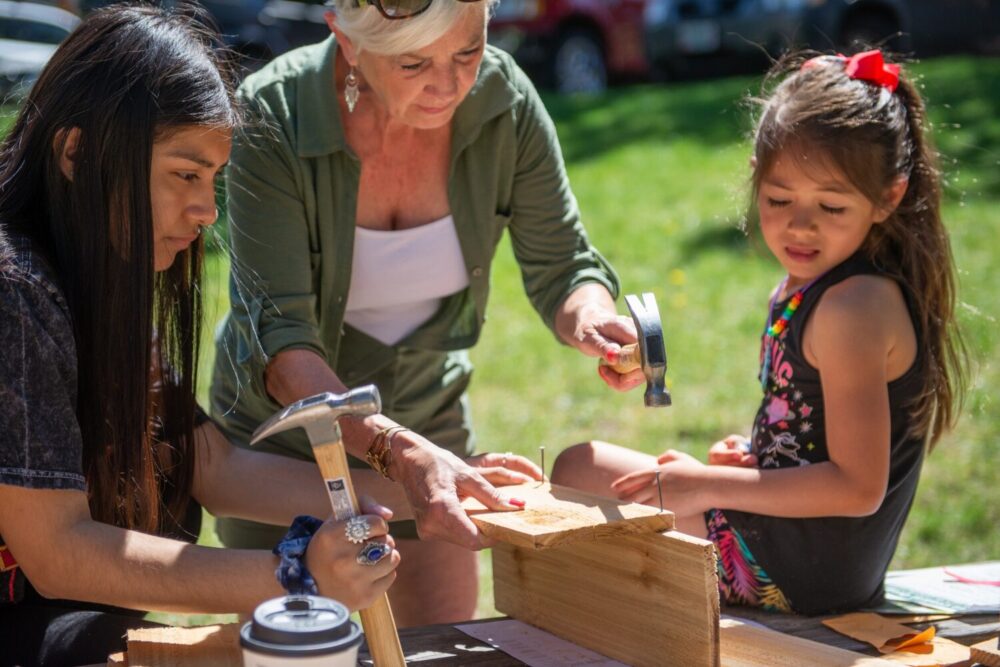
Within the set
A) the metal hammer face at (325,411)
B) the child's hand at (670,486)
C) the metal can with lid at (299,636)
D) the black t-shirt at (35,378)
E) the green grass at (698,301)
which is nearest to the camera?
the metal can with lid at (299,636)

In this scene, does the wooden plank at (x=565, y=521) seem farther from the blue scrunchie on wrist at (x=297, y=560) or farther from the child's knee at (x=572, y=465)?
the child's knee at (x=572, y=465)

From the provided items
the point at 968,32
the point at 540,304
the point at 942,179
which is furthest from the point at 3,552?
the point at 968,32

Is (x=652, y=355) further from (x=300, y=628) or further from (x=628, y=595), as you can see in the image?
(x=300, y=628)

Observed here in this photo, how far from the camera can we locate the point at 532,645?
7.51 ft

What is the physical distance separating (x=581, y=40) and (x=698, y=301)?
21.3ft

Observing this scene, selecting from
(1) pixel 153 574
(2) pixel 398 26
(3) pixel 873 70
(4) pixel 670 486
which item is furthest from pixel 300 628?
(3) pixel 873 70

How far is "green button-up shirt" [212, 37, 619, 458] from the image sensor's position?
2.61m

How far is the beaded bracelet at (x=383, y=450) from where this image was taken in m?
2.21

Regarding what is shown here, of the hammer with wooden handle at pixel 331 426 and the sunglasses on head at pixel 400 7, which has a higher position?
the sunglasses on head at pixel 400 7

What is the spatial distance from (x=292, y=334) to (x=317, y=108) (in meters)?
0.50

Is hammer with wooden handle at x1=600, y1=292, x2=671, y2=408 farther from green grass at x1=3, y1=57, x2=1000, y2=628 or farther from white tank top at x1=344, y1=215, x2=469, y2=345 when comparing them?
green grass at x1=3, y1=57, x2=1000, y2=628

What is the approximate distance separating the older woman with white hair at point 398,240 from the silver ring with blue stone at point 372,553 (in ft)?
1.62

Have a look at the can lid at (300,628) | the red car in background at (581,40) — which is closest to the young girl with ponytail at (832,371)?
the can lid at (300,628)

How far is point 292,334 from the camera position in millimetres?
2498
